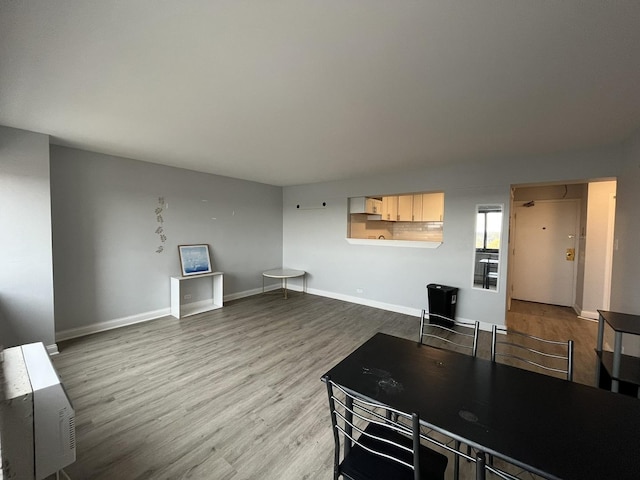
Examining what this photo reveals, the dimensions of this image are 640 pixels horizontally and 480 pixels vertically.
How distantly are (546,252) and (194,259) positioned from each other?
6.95 meters

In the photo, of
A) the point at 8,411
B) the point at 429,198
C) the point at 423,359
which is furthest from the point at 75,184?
the point at 429,198

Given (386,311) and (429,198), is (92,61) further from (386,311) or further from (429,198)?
(429,198)

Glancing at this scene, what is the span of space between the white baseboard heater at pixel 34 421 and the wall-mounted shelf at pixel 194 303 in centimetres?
272

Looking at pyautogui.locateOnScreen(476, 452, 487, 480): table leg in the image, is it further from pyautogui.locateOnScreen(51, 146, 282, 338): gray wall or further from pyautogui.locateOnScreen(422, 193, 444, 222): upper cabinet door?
pyautogui.locateOnScreen(422, 193, 444, 222): upper cabinet door

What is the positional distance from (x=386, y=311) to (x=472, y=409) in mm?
3730

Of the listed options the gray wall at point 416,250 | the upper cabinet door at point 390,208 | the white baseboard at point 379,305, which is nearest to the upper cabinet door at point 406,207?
the upper cabinet door at point 390,208

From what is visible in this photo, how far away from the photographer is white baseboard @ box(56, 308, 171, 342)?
11.1ft

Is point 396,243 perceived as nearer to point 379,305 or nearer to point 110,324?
point 379,305

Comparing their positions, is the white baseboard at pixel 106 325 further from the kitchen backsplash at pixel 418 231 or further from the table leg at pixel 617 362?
the table leg at pixel 617 362

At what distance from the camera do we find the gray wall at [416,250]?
3.46 m

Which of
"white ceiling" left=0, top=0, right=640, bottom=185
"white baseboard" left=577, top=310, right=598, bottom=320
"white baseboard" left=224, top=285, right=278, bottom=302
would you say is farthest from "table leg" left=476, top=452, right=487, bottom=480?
"white baseboard" left=577, top=310, right=598, bottom=320

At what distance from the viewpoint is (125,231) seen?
12.7ft

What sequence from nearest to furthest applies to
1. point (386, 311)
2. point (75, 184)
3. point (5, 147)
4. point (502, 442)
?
1. point (502, 442)
2. point (5, 147)
3. point (75, 184)
4. point (386, 311)

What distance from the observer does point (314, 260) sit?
5844mm
